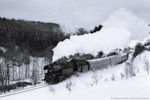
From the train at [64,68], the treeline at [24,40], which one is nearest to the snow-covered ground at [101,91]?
the train at [64,68]

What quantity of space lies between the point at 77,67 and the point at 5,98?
1155 centimetres

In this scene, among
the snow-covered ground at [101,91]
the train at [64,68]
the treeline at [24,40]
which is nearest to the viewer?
the snow-covered ground at [101,91]

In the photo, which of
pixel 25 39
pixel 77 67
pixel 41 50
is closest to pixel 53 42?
pixel 41 50

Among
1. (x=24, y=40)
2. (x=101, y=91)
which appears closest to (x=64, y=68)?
(x=101, y=91)

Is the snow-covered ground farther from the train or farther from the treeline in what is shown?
the treeline

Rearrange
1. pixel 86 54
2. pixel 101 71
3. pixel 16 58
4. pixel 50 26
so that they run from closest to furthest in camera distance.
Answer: pixel 101 71, pixel 86 54, pixel 16 58, pixel 50 26

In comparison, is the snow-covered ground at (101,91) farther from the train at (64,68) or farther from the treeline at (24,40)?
the treeline at (24,40)

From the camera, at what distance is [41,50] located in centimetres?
8719

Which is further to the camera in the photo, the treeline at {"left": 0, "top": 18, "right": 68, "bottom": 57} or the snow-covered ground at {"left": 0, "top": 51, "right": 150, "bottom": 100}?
the treeline at {"left": 0, "top": 18, "right": 68, "bottom": 57}

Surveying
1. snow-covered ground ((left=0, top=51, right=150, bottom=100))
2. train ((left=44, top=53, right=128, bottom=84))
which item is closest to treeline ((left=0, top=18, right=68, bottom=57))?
train ((left=44, top=53, right=128, bottom=84))

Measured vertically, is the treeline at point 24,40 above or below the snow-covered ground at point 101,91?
above

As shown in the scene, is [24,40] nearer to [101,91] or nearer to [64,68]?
[64,68]

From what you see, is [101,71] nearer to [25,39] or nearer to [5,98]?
[5,98]

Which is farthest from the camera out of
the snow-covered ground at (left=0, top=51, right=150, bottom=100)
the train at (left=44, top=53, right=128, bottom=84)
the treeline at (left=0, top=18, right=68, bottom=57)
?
the treeline at (left=0, top=18, right=68, bottom=57)
